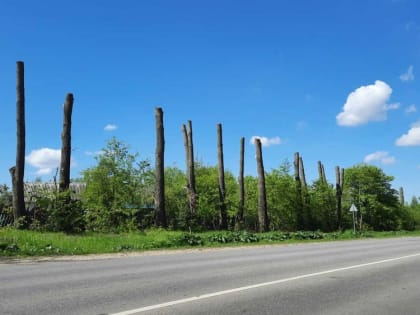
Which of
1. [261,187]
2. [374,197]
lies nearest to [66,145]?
[261,187]

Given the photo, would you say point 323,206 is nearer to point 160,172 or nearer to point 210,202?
point 210,202

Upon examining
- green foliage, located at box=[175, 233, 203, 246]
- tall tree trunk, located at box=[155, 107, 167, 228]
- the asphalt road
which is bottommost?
the asphalt road

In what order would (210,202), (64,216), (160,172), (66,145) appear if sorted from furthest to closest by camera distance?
1. (210,202)
2. (160,172)
3. (66,145)
4. (64,216)

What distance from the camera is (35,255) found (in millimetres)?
15328

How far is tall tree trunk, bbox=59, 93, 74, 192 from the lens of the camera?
80.2 ft

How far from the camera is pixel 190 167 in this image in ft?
124

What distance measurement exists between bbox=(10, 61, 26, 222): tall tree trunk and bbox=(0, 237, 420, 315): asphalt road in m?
12.3

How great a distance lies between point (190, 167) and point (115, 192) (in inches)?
361

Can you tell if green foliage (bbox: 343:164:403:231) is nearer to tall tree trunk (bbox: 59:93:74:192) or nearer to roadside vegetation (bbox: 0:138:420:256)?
roadside vegetation (bbox: 0:138:420:256)

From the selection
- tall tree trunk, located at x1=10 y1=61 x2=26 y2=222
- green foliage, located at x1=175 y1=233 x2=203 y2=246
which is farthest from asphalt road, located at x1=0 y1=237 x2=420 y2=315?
tall tree trunk, located at x1=10 y1=61 x2=26 y2=222

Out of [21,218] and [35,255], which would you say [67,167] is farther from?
[35,255]

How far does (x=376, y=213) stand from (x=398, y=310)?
207 feet

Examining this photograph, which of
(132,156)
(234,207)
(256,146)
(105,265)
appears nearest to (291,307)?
→ (105,265)

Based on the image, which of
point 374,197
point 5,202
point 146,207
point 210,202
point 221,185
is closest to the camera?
point 5,202
